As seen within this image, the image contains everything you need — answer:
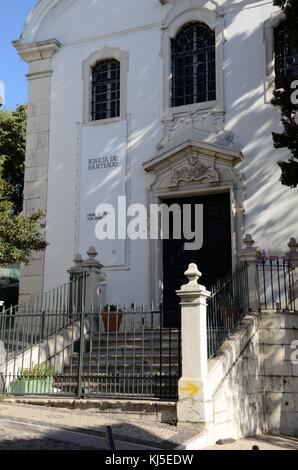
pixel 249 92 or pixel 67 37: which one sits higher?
pixel 67 37

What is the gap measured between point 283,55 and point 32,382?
9.21 meters

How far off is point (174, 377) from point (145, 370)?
0.92 metres

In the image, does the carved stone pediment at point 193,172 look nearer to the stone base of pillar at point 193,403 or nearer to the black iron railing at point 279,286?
the black iron railing at point 279,286

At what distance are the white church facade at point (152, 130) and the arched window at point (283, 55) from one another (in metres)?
0.03

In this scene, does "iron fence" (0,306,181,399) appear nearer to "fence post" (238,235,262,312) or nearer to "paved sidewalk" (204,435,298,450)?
"paved sidewalk" (204,435,298,450)

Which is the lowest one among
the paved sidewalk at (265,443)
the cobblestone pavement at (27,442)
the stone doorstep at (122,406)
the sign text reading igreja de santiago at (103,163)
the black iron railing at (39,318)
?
the paved sidewalk at (265,443)

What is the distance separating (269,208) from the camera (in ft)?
42.5

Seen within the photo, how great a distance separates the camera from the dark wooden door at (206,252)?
13359mm

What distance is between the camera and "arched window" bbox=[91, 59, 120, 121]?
1530 centimetres

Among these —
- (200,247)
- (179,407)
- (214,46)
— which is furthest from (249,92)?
(179,407)

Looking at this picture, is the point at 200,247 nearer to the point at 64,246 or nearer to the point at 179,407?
the point at 64,246

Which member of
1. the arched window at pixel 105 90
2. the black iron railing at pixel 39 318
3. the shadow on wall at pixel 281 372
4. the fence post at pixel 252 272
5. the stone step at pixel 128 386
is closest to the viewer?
the stone step at pixel 128 386

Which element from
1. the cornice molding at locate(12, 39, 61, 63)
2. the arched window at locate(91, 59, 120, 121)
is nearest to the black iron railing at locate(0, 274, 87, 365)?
the arched window at locate(91, 59, 120, 121)

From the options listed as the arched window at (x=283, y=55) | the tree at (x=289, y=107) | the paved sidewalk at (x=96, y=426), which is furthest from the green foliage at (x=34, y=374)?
the arched window at (x=283, y=55)
